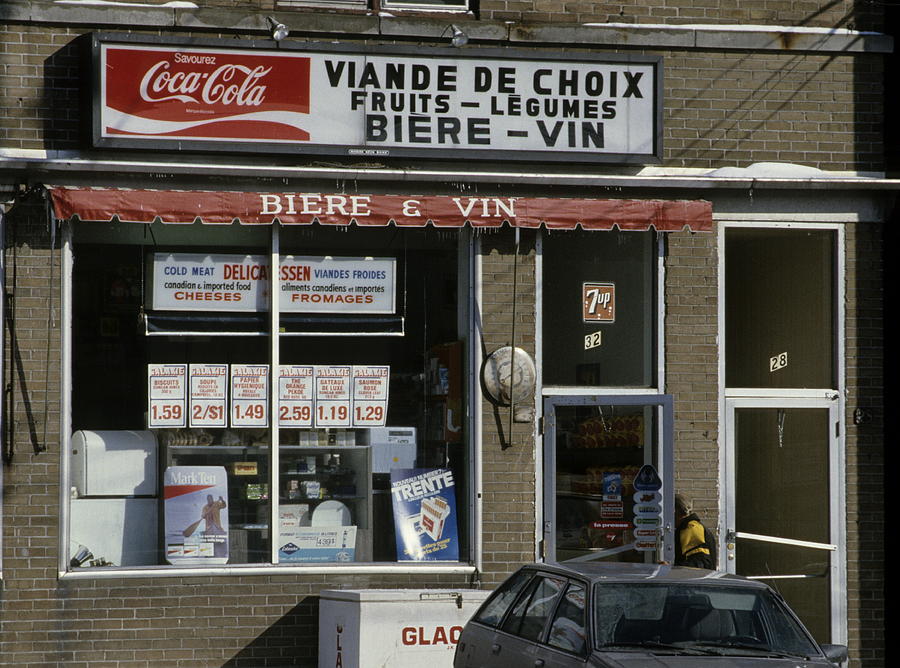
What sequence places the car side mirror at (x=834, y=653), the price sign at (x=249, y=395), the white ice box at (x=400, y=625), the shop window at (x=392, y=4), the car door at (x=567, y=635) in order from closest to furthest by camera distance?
the car door at (x=567, y=635)
the car side mirror at (x=834, y=653)
the white ice box at (x=400, y=625)
the price sign at (x=249, y=395)
the shop window at (x=392, y=4)

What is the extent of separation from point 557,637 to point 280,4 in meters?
6.32

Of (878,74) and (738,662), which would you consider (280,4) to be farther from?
(738,662)

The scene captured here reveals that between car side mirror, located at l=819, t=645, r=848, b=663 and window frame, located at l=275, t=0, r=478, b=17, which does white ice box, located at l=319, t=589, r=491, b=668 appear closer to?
car side mirror, located at l=819, t=645, r=848, b=663

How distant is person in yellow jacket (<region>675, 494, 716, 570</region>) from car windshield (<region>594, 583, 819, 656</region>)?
326 centimetres

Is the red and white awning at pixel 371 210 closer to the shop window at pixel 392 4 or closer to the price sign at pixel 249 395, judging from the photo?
the price sign at pixel 249 395

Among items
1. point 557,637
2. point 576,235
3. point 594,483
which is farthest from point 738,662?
point 576,235

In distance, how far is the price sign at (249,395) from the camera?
11117 mm

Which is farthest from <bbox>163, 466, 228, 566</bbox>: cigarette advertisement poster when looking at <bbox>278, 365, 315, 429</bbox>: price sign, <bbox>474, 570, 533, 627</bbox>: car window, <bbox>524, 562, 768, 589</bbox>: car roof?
<bbox>524, 562, 768, 589</bbox>: car roof

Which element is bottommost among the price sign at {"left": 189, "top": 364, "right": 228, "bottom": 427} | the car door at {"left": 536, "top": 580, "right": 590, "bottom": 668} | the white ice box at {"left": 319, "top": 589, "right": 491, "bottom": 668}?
the white ice box at {"left": 319, "top": 589, "right": 491, "bottom": 668}

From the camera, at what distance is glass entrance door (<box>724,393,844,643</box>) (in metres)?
11.7

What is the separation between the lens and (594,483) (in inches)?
456

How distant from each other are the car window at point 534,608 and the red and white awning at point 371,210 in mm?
3860

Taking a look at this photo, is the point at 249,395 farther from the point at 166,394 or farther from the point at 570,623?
the point at 570,623

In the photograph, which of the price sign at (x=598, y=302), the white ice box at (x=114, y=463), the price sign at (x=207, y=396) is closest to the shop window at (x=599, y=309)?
the price sign at (x=598, y=302)
